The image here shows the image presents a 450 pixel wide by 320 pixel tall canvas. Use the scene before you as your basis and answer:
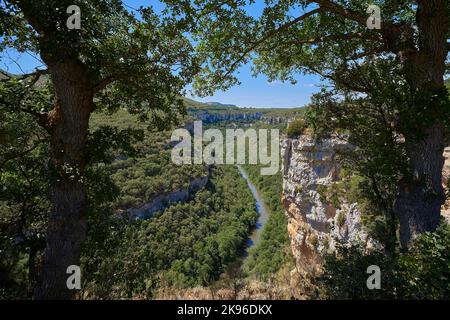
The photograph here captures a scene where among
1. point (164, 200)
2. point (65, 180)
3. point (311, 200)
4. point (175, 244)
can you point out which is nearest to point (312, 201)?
point (311, 200)

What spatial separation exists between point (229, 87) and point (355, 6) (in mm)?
2823

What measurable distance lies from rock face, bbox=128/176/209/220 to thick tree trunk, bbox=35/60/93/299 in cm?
2672

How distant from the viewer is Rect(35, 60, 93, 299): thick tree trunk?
4186 millimetres

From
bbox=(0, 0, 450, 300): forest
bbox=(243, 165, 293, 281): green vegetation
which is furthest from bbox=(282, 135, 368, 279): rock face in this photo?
bbox=(0, 0, 450, 300): forest

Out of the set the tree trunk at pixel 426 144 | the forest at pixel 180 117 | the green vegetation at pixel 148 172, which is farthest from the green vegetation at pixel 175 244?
the tree trunk at pixel 426 144

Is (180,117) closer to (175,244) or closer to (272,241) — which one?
(175,244)

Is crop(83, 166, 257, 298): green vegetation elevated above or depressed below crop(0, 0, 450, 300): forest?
below

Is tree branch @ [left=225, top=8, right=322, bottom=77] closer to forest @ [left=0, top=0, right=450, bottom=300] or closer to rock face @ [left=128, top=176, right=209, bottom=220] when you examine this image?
forest @ [left=0, top=0, right=450, bottom=300]

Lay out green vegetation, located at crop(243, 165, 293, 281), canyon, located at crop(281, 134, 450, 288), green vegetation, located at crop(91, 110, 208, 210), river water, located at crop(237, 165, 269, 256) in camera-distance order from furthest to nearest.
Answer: river water, located at crop(237, 165, 269, 256) < green vegetation, located at crop(91, 110, 208, 210) < green vegetation, located at crop(243, 165, 293, 281) < canyon, located at crop(281, 134, 450, 288)

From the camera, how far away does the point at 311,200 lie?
75.2ft

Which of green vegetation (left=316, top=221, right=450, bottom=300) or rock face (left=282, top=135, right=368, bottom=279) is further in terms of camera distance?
rock face (left=282, top=135, right=368, bottom=279)

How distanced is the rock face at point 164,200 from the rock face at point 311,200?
53.3 ft
